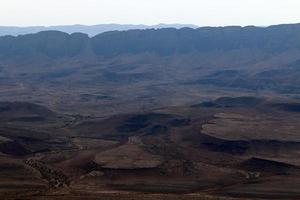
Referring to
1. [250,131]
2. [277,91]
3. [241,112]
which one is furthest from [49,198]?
[277,91]

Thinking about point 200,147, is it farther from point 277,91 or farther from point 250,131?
point 277,91

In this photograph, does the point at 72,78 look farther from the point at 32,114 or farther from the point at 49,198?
the point at 49,198

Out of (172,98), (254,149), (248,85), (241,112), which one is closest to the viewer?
(254,149)

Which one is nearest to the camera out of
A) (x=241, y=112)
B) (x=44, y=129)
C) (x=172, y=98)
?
(x=44, y=129)

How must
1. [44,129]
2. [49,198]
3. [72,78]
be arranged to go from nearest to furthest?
1. [49,198]
2. [44,129]
3. [72,78]

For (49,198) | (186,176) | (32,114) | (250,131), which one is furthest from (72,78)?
(49,198)

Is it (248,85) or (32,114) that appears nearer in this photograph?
(32,114)

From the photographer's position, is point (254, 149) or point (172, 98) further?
point (172, 98)

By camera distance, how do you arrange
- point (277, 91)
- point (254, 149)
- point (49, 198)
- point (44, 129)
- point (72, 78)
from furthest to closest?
point (72, 78) < point (277, 91) < point (44, 129) < point (254, 149) < point (49, 198)
